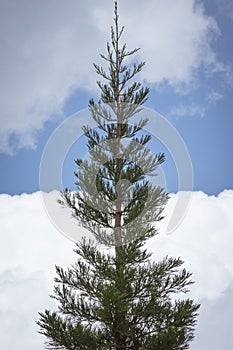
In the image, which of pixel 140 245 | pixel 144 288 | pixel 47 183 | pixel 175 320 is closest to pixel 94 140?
pixel 47 183

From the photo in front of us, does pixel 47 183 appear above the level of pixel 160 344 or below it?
above

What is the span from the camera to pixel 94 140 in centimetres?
1348

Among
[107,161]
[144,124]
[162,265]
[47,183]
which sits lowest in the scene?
[162,265]

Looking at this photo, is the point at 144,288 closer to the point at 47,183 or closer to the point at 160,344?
the point at 160,344

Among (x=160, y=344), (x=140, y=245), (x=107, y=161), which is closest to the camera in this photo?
(x=160, y=344)

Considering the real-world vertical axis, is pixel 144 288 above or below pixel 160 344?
above

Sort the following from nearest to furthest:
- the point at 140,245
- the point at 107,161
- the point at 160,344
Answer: the point at 160,344 → the point at 140,245 → the point at 107,161

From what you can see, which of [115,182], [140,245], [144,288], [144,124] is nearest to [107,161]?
[115,182]

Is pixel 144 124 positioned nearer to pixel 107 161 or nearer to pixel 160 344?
pixel 107 161

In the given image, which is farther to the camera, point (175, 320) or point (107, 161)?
point (107, 161)

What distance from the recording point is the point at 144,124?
1378 cm

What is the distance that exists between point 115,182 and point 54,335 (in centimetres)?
404

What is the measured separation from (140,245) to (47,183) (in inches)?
108

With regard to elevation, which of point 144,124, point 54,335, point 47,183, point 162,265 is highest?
point 144,124
